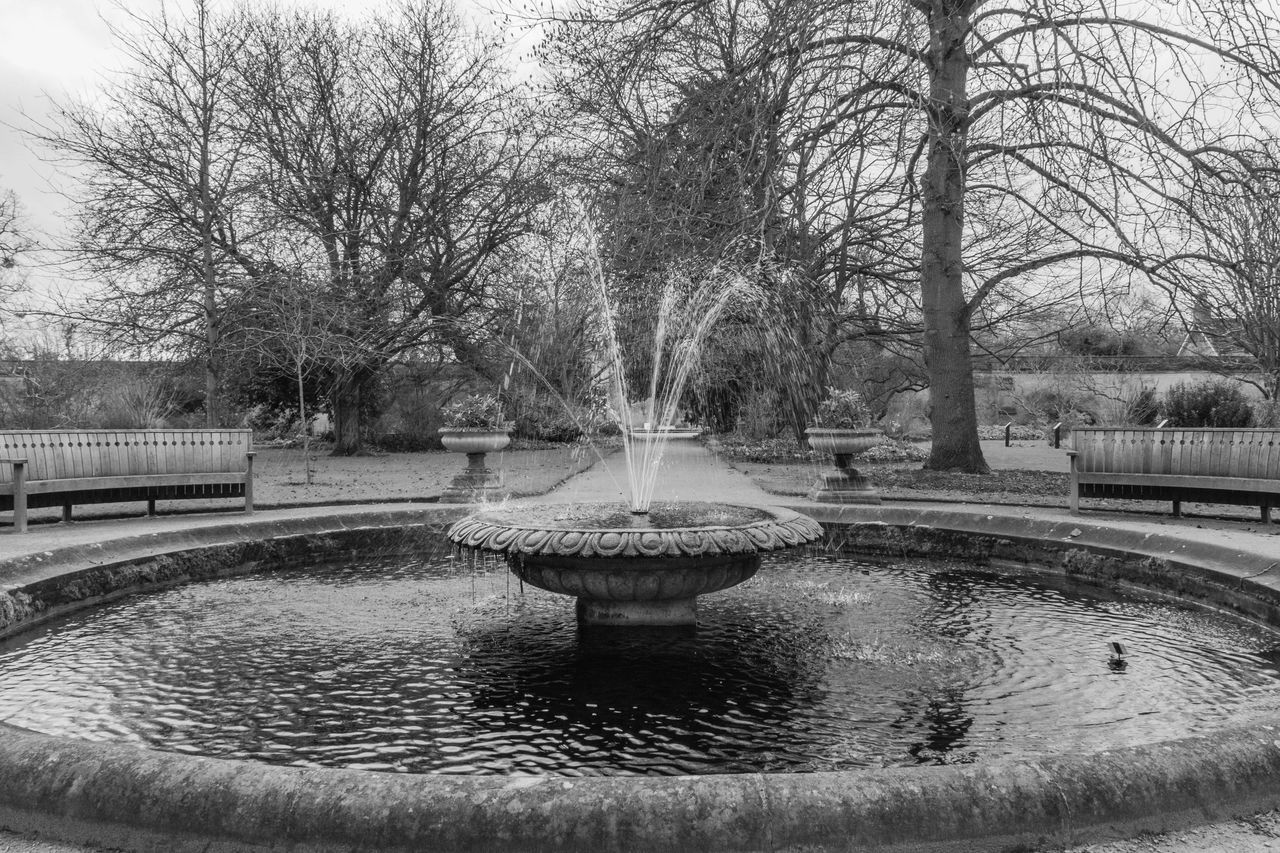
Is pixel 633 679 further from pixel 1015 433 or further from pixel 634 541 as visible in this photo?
pixel 1015 433

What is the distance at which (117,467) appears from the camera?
9.80 metres

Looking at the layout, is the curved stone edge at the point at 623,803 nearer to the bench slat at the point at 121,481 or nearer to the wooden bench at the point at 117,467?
the bench slat at the point at 121,481

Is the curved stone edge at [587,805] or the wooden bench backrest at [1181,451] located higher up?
the wooden bench backrest at [1181,451]

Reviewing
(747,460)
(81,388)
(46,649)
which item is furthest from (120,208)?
(46,649)

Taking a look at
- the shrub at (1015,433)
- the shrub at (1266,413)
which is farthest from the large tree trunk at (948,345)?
the shrub at (1015,433)

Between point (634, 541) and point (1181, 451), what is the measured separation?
718cm

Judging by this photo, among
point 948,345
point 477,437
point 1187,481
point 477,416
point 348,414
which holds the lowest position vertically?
point 1187,481

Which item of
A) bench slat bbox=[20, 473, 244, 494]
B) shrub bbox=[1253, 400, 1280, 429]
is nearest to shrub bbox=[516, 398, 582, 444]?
shrub bbox=[1253, 400, 1280, 429]

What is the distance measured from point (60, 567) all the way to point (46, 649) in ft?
4.47

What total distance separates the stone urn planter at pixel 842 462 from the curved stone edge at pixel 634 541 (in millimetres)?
7465

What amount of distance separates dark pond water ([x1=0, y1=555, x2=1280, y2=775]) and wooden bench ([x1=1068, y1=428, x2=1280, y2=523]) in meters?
3.18

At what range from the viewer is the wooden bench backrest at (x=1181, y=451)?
9047 mm

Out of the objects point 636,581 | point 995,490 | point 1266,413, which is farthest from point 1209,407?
point 636,581

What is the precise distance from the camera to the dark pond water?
3.92m
